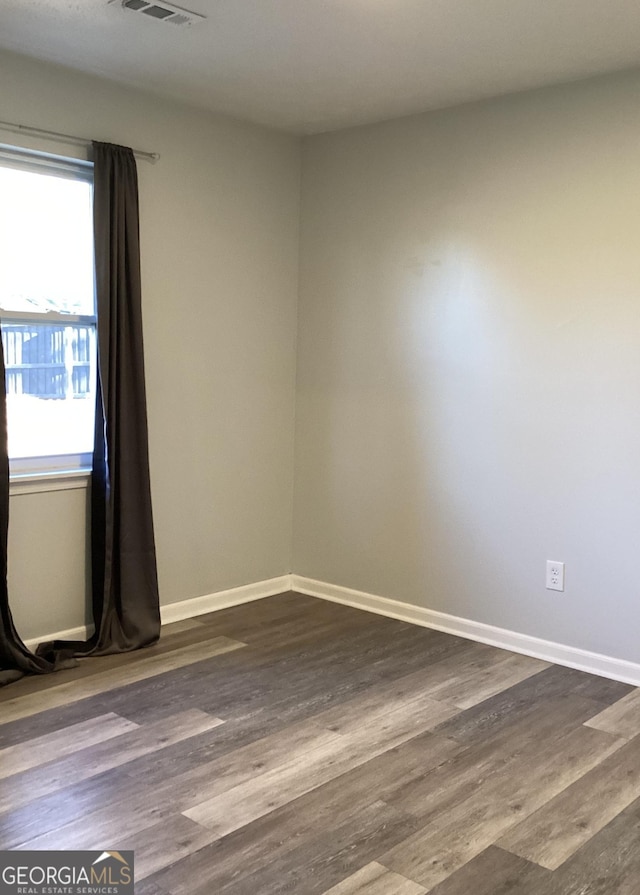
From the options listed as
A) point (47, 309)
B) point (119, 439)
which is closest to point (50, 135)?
point (47, 309)

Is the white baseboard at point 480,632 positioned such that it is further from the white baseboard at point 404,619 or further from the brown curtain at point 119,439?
the brown curtain at point 119,439

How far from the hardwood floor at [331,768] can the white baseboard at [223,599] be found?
30 centimetres

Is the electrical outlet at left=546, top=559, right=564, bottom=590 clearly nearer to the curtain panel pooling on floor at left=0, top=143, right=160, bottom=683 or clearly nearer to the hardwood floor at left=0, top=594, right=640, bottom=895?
the hardwood floor at left=0, top=594, right=640, bottom=895

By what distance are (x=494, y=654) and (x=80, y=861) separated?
2.09m

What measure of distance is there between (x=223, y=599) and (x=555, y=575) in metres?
1.64

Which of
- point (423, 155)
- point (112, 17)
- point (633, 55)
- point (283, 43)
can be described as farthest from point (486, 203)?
point (112, 17)

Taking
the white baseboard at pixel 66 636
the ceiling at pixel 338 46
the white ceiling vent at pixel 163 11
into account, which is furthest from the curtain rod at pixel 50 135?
the white baseboard at pixel 66 636

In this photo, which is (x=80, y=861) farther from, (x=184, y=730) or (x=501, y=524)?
(x=501, y=524)

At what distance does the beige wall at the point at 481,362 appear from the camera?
3.44 metres

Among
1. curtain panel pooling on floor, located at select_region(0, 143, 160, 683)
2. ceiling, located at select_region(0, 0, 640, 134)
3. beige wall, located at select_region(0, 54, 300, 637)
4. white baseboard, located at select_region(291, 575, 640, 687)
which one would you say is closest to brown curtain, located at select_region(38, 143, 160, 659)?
curtain panel pooling on floor, located at select_region(0, 143, 160, 683)

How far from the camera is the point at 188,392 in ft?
13.3

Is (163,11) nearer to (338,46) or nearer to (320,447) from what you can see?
(338,46)

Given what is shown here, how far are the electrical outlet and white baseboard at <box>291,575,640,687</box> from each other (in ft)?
0.80

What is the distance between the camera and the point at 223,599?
4328 mm
